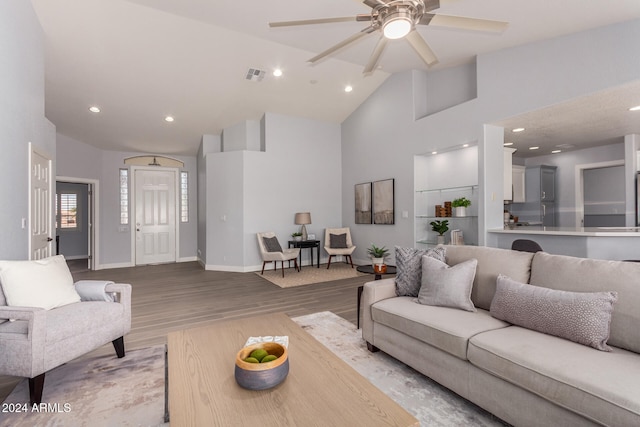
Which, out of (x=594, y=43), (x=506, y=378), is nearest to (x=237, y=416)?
(x=506, y=378)

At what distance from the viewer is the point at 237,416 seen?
122 centimetres

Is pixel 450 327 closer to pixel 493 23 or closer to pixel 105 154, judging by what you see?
pixel 493 23

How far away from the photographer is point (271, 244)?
6.45m

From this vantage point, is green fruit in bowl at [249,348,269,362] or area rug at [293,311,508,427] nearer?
green fruit in bowl at [249,348,269,362]

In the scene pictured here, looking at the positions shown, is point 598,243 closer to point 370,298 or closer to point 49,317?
point 370,298

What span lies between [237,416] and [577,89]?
4.45m

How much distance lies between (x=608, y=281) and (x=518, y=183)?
5.99 m

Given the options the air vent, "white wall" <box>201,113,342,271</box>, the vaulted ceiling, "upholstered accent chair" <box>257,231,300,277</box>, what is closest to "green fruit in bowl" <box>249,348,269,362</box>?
the vaulted ceiling

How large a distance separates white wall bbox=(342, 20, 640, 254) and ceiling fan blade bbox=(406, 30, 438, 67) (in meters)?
2.09

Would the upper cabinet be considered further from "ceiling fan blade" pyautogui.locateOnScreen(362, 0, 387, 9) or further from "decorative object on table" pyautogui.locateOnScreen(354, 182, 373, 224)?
"ceiling fan blade" pyautogui.locateOnScreen(362, 0, 387, 9)

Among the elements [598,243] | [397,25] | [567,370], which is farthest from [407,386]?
[598,243]

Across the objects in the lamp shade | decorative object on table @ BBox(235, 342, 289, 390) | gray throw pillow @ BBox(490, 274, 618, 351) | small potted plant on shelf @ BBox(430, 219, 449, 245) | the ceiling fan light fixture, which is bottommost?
decorative object on table @ BBox(235, 342, 289, 390)

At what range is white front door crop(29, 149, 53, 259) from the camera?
3.37 m

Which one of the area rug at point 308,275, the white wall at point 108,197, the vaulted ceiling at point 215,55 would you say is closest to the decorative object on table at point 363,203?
the area rug at point 308,275
